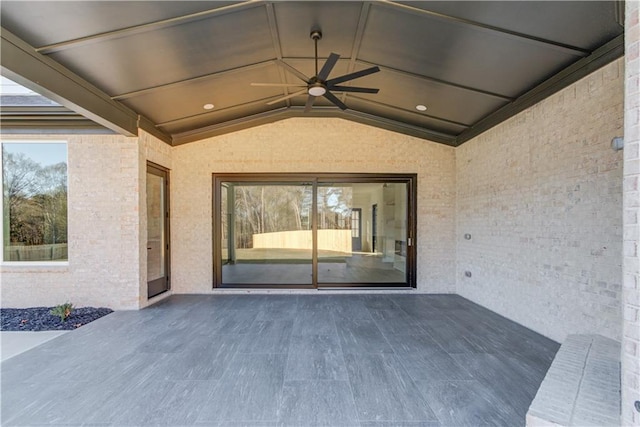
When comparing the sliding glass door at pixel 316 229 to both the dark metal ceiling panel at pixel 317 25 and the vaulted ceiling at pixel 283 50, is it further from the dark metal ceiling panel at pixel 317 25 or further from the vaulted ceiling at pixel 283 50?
the dark metal ceiling panel at pixel 317 25

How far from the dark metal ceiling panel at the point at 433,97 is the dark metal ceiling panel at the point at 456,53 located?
237 mm

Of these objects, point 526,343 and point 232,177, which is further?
point 232,177

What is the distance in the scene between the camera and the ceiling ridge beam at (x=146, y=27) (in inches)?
115

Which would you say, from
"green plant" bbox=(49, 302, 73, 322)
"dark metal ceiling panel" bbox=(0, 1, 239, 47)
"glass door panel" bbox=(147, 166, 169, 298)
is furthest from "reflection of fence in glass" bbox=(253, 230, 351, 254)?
"dark metal ceiling panel" bbox=(0, 1, 239, 47)

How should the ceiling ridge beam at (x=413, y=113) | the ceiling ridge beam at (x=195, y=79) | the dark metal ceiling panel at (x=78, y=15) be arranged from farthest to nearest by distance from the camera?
the ceiling ridge beam at (x=413, y=113)
the ceiling ridge beam at (x=195, y=79)
the dark metal ceiling panel at (x=78, y=15)

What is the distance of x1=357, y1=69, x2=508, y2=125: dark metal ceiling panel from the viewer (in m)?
4.31

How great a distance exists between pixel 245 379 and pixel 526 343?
331cm

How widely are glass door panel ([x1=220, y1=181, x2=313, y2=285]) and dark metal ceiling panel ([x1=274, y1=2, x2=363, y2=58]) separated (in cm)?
285

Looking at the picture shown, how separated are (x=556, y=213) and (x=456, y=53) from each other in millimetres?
2307

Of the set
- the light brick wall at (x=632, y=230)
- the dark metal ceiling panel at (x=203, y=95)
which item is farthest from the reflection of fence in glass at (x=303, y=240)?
the light brick wall at (x=632, y=230)

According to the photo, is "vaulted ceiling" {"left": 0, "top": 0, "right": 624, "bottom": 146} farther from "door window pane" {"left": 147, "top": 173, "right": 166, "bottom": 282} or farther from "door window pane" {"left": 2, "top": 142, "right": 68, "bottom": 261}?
"door window pane" {"left": 147, "top": 173, "right": 166, "bottom": 282}

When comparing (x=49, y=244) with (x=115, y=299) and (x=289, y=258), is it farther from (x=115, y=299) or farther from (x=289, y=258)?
(x=289, y=258)

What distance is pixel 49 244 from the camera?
5074 mm

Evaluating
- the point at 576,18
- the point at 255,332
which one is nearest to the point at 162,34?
the point at 255,332
